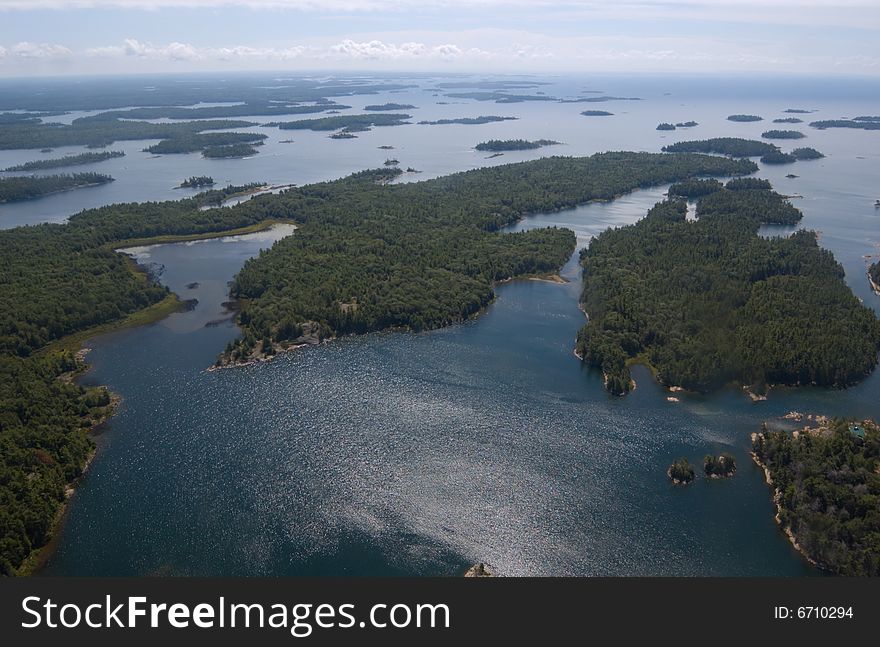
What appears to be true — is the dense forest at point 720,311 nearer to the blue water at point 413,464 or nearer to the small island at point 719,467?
the blue water at point 413,464

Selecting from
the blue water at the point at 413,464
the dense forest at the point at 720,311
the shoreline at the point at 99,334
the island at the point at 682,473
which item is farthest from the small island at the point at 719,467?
the shoreline at the point at 99,334

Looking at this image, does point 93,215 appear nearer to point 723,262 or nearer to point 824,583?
point 723,262

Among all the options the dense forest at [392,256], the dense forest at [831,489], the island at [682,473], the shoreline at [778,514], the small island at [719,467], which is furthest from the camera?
the dense forest at [392,256]

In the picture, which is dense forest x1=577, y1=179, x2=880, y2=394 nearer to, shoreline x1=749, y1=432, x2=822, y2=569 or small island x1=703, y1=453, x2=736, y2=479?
shoreline x1=749, y1=432, x2=822, y2=569

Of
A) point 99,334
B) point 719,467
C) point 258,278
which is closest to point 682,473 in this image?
point 719,467

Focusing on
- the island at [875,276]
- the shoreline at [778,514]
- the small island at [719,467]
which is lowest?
the shoreline at [778,514]

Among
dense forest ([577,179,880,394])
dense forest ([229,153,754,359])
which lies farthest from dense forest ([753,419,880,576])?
dense forest ([229,153,754,359])

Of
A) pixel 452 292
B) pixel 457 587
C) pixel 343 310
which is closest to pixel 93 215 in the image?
pixel 343 310
